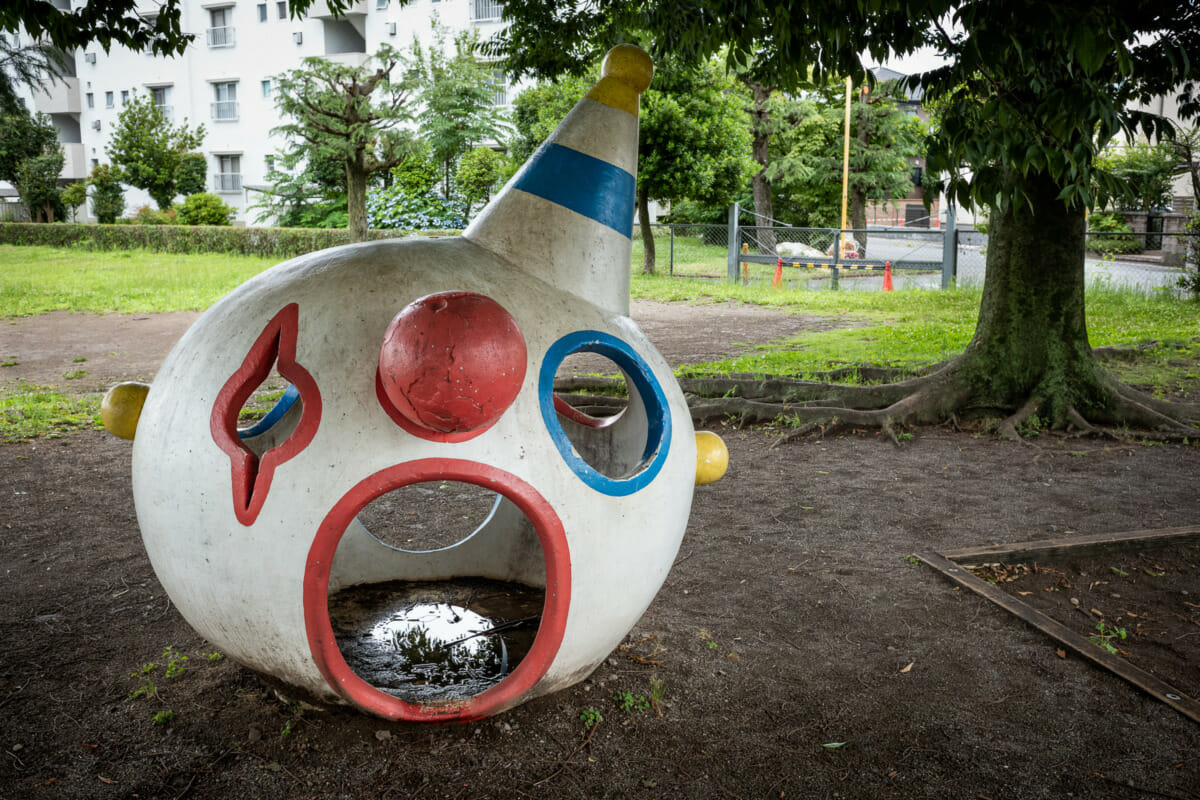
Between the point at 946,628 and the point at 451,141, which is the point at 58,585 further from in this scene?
the point at 451,141

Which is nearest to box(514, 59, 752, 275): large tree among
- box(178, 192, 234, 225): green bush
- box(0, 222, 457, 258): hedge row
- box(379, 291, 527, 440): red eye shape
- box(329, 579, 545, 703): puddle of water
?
box(0, 222, 457, 258): hedge row

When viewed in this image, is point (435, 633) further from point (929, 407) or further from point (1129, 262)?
point (1129, 262)

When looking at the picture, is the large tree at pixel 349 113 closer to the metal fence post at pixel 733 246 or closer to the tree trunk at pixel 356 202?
the tree trunk at pixel 356 202

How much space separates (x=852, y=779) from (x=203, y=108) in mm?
41152

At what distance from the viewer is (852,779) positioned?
9.41 ft

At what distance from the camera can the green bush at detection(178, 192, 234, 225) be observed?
32.5m

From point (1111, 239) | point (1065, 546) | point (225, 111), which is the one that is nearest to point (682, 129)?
point (1065, 546)

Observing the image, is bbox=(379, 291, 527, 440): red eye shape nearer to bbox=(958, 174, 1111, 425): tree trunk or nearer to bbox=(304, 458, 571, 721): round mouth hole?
bbox=(304, 458, 571, 721): round mouth hole

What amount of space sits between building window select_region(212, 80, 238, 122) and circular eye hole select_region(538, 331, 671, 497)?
38021 mm

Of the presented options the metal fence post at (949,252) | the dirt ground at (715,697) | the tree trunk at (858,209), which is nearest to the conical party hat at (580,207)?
the dirt ground at (715,697)

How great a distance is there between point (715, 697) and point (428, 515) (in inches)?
111

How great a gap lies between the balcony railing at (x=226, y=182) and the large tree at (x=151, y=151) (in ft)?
6.15

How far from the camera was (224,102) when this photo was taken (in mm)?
37250

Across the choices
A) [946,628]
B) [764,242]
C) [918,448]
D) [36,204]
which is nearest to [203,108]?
[36,204]
